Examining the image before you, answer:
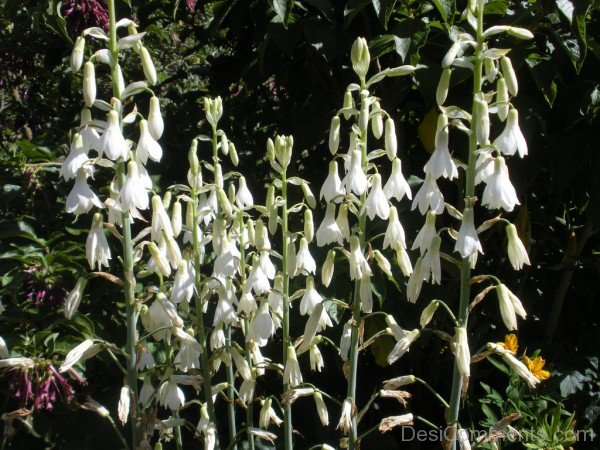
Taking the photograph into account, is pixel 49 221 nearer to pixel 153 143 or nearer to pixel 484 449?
pixel 153 143

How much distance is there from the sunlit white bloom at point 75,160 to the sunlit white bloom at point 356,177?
1.91ft

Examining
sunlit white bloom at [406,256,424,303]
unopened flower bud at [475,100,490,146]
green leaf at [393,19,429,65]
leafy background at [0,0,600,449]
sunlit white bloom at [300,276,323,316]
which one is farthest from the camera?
leafy background at [0,0,600,449]

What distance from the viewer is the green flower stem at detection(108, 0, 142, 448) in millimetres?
1574

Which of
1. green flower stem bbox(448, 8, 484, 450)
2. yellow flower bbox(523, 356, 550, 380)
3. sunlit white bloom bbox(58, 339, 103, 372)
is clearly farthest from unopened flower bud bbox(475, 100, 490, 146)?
yellow flower bbox(523, 356, 550, 380)

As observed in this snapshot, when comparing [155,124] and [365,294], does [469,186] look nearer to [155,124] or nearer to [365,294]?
[365,294]

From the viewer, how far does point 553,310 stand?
292 cm

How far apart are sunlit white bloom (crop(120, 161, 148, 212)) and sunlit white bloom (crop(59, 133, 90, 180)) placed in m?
0.11

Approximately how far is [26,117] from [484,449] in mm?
2602

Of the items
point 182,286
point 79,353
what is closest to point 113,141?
point 182,286

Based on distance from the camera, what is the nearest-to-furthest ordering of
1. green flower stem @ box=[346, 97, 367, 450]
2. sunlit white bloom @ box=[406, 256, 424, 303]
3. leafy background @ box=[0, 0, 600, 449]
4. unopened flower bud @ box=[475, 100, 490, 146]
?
1. unopened flower bud @ box=[475, 100, 490, 146]
2. sunlit white bloom @ box=[406, 256, 424, 303]
3. green flower stem @ box=[346, 97, 367, 450]
4. leafy background @ box=[0, 0, 600, 449]

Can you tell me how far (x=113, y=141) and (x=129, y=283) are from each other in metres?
0.34

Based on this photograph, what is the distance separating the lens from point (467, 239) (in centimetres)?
147

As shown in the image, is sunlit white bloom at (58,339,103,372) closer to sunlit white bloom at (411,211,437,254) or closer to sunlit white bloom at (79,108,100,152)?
sunlit white bloom at (79,108,100,152)

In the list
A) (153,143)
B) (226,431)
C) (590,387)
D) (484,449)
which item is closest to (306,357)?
(226,431)
